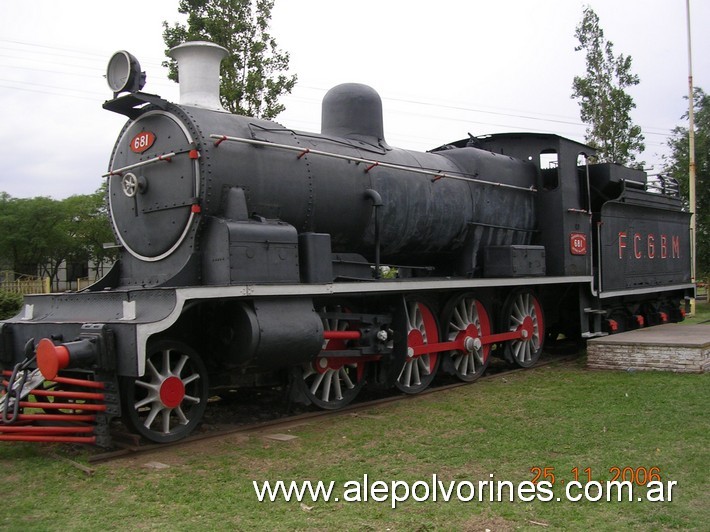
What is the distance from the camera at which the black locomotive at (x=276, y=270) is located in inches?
230

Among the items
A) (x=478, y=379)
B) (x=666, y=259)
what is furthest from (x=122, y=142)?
(x=666, y=259)

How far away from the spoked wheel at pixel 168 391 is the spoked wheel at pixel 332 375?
3.69 ft

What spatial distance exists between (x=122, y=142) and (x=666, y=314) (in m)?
12.5

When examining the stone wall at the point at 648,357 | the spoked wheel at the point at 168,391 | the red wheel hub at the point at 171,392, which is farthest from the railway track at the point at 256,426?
the stone wall at the point at 648,357

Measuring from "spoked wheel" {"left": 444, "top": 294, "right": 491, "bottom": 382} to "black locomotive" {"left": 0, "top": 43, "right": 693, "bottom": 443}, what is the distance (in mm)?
27

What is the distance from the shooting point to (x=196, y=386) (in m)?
6.28

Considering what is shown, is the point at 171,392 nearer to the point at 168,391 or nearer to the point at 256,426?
the point at 168,391

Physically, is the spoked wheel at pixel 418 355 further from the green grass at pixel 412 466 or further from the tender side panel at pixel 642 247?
the tender side panel at pixel 642 247

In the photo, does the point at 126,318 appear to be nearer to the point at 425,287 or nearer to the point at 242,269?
the point at 242,269

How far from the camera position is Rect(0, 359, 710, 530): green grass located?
4137mm

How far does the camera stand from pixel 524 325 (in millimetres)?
10320

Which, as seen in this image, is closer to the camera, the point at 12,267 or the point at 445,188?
the point at 445,188

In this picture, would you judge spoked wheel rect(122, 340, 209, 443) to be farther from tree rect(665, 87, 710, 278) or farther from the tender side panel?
tree rect(665, 87, 710, 278)

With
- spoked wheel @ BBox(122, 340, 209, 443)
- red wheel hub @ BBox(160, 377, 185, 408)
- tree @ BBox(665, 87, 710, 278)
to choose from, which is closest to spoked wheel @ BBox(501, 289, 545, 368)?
spoked wheel @ BBox(122, 340, 209, 443)
